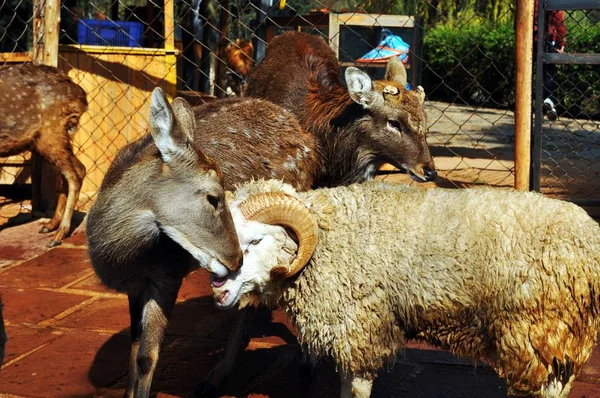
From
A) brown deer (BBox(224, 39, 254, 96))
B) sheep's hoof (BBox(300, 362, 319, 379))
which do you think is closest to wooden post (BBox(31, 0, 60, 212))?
sheep's hoof (BBox(300, 362, 319, 379))

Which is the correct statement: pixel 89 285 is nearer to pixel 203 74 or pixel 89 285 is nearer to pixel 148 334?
pixel 148 334

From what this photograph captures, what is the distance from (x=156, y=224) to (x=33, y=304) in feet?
7.91

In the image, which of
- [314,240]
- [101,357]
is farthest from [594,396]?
[101,357]

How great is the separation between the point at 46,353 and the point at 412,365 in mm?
2258

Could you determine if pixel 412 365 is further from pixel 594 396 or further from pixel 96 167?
pixel 96 167

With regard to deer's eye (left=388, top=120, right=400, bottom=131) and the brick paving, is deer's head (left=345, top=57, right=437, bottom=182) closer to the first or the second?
deer's eye (left=388, top=120, right=400, bottom=131)

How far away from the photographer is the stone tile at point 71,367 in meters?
4.87

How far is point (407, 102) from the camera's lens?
6.41 meters

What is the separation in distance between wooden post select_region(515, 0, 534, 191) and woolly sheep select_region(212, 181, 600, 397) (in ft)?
9.32

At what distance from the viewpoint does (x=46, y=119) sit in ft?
27.3

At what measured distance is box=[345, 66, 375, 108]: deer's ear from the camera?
629cm

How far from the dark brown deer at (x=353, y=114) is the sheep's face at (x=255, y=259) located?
7.34 ft

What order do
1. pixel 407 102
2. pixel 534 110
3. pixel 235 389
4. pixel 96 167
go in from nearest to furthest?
pixel 235 389 → pixel 407 102 → pixel 534 110 → pixel 96 167

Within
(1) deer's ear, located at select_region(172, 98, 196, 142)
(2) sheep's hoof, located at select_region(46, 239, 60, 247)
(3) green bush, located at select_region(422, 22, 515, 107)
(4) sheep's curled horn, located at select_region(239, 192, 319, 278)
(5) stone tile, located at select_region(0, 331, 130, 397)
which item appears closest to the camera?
(4) sheep's curled horn, located at select_region(239, 192, 319, 278)
